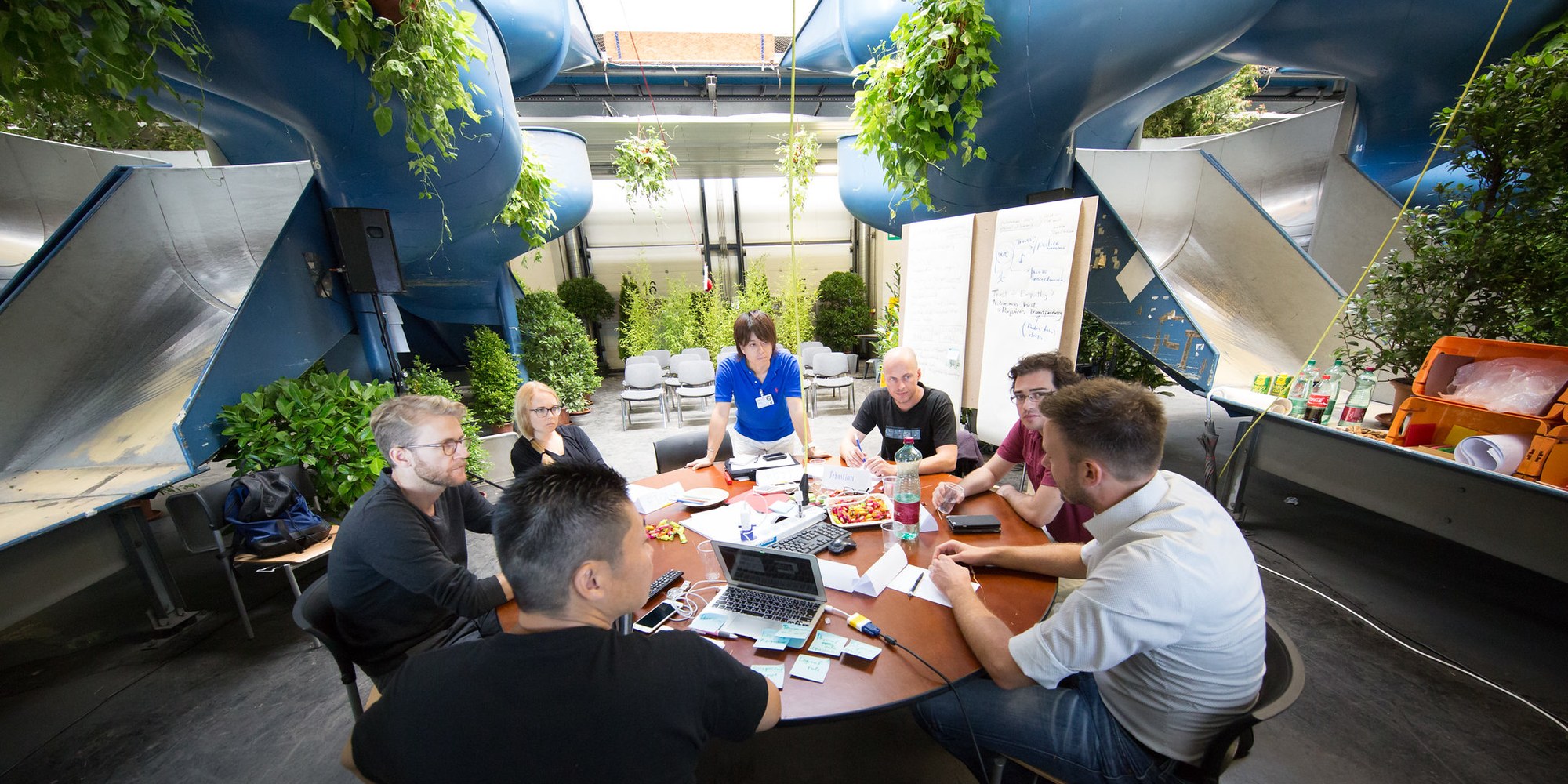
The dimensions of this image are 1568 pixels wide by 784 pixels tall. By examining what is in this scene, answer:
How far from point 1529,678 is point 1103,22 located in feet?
11.1

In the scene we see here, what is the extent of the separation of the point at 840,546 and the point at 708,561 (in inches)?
18.0

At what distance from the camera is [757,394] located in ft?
9.69

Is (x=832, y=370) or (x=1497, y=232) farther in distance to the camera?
(x=832, y=370)

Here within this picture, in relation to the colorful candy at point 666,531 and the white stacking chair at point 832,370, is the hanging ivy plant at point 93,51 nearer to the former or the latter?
the colorful candy at point 666,531

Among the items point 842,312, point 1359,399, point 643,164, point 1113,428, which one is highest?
point 643,164

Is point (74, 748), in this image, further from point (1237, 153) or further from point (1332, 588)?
point (1237, 153)

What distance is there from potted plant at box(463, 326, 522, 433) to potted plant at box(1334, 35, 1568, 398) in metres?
6.84

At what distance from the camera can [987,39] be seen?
247cm

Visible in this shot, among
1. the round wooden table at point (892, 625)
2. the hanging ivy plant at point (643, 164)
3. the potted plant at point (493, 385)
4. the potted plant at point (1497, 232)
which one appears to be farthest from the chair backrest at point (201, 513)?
the potted plant at point (1497, 232)

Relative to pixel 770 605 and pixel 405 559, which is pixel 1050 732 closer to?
pixel 770 605

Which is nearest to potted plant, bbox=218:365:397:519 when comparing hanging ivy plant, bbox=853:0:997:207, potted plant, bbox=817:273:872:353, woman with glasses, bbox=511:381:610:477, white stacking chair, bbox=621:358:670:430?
woman with glasses, bbox=511:381:610:477

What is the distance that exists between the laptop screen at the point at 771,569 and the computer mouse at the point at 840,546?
0.99 feet

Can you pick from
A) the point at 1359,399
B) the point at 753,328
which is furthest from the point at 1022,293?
the point at 1359,399

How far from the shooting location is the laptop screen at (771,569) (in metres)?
1.37
